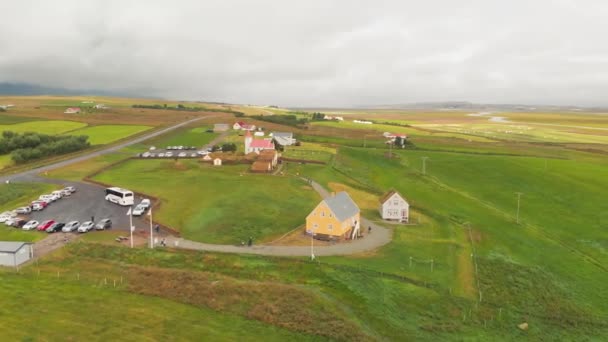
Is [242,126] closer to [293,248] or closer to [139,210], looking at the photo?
[139,210]

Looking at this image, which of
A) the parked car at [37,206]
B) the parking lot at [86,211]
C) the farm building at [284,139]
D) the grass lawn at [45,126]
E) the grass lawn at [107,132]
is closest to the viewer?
the parking lot at [86,211]

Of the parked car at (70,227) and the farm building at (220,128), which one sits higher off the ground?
the farm building at (220,128)

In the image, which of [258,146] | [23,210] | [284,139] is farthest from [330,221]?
[284,139]

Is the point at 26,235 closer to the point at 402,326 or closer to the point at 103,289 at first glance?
the point at 103,289

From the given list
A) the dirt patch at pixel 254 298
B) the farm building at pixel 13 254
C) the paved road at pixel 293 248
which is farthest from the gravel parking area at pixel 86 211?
the dirt patch at pixel 254 298

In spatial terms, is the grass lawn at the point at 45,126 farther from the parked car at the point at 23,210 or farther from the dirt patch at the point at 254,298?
the dirt patch at the point at 254,298

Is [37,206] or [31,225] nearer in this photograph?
[31,225]

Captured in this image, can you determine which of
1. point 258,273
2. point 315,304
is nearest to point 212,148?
point 258,273

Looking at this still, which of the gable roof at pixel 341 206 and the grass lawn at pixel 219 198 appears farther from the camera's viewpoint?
the grass lawn at pixel 219 198
